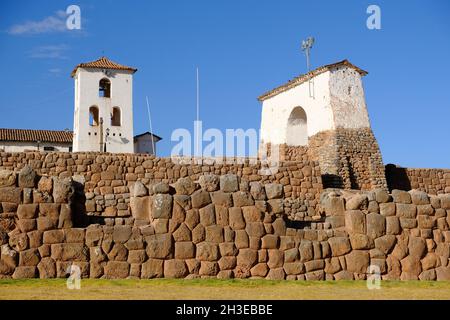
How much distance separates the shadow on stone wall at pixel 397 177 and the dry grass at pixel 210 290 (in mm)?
15368

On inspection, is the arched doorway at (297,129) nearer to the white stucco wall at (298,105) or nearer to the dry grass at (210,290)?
the white stucco wall at (298,105)

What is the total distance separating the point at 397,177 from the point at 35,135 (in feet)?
123

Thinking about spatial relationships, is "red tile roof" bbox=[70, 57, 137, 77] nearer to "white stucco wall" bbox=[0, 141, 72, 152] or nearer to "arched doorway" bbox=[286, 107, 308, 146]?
"white stucco wall" bbox=[0, 141, 72, 152]

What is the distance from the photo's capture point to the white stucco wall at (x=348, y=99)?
2653 centimetres

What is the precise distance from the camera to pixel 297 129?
95.9 ft

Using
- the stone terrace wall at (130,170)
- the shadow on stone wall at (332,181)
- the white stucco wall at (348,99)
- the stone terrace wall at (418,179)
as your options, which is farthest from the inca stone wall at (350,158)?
the stone terrace wall at (130,170)

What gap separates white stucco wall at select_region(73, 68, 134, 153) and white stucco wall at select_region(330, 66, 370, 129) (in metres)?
23.4

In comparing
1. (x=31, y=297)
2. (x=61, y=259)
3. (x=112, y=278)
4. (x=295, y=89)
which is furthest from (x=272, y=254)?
(x=295, y=89)

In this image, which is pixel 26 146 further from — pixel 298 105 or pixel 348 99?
pixel 348 99

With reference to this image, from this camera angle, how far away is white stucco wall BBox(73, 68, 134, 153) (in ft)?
155

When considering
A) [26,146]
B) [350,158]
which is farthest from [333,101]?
[26,146]

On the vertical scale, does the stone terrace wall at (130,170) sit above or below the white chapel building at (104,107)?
below

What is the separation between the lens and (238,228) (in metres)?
11.9
